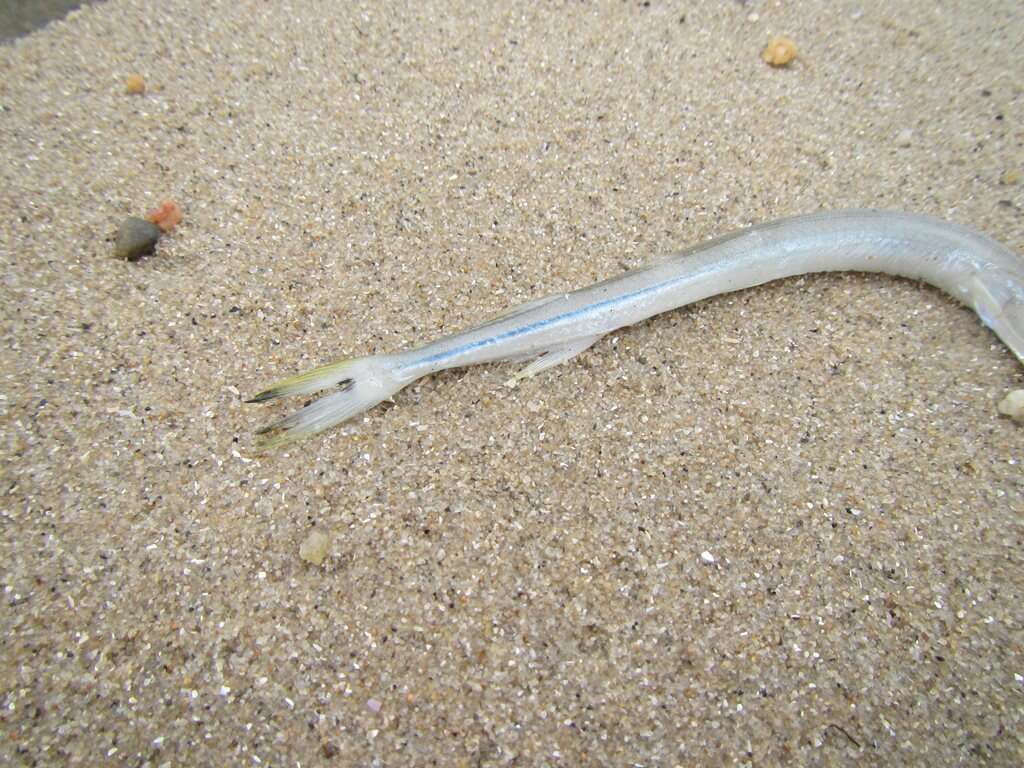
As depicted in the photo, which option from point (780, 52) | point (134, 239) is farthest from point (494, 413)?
point (780, 52)

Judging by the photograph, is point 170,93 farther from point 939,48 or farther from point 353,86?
point 939,48

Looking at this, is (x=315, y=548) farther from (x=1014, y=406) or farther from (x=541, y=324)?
(x=1014, y=406)

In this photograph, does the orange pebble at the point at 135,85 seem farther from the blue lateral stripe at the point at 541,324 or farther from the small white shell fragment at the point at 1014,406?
the small white shell fragment at the point at 1014,406

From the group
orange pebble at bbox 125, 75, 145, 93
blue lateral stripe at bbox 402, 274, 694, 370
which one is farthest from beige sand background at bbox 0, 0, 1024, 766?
blue lateral stripe at bbox 402, 274, 694, 370

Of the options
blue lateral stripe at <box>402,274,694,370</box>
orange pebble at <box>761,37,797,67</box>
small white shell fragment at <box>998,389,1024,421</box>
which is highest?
orange pebble at <box>761,37,797,67</box>

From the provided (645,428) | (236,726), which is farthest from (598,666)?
(236,726)

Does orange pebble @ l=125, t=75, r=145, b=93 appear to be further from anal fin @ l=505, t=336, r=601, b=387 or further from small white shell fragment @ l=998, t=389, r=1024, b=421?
small white shell fragment @ l=998, t=389, r=1024, b=421
